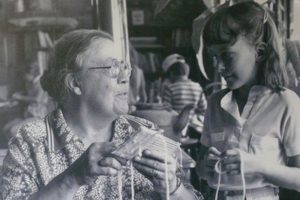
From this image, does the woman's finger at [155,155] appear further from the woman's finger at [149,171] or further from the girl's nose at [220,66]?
the girl's nose at [220,66]

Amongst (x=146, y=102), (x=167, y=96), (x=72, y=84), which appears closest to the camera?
(x=72, y=84)

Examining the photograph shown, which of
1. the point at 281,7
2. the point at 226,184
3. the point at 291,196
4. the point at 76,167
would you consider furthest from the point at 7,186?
the point at 281,7

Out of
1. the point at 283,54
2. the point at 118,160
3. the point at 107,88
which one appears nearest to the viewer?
the point at 118,160

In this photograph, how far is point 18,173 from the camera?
0.81 metres

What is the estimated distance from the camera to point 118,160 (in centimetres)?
77

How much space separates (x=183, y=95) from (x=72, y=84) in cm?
35

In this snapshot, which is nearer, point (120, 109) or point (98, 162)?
point (98, 162)

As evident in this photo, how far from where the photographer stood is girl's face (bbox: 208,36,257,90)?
37.1 inches

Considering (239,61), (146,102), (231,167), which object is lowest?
(231,167)

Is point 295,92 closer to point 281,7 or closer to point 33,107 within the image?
point 281,7

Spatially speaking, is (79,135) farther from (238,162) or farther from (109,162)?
(238,162)

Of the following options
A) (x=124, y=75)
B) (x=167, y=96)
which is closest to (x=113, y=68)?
(x=124, y=75)

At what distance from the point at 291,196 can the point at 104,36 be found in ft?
1.71

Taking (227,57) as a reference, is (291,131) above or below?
below
